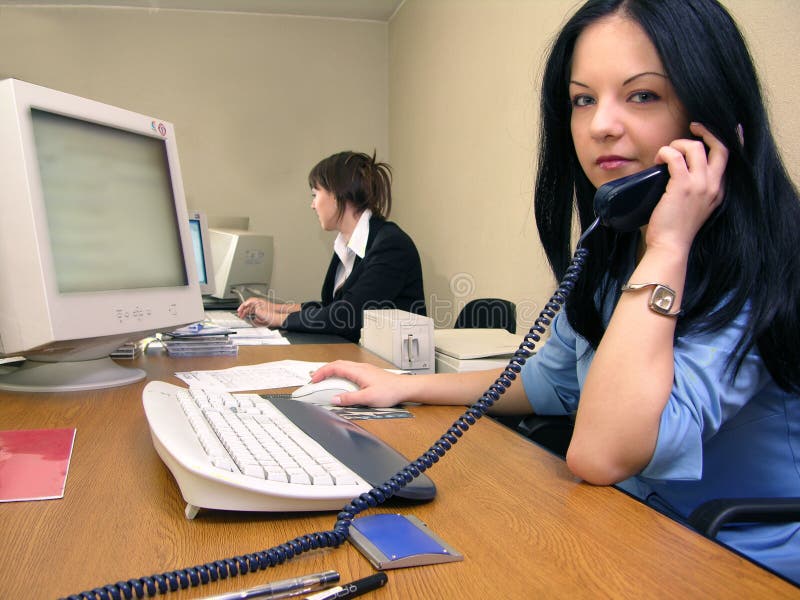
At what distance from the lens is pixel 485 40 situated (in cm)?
288

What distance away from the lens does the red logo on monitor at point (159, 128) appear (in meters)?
1.36

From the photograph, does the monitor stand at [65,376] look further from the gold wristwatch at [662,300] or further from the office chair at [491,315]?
the office chair at [491,315]

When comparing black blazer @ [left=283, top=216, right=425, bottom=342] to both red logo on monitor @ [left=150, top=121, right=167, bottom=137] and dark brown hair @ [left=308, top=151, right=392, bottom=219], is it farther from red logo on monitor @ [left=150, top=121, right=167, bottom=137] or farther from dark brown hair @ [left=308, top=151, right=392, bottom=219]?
red logo on monitor @ [left=150, top=121, right=167, bottom=137]

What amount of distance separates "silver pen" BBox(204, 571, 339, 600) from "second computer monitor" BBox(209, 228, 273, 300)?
2.60 meters

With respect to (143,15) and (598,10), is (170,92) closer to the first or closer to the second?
(143,15)

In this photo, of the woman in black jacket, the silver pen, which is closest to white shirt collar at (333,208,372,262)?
the woman in black jacket

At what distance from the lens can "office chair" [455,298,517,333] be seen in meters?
2.25

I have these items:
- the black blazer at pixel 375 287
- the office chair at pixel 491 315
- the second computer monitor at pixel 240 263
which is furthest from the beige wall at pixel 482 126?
the second computer monitor at pixel 240 263

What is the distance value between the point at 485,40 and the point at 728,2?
147 centimetres

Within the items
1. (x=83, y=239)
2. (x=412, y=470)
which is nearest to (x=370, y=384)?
(x=412, y=470)

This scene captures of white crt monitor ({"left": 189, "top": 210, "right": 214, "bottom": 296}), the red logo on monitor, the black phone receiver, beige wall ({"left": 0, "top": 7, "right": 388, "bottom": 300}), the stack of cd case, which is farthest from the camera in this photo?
beige wall ({"left": 0, "top": 7, "right": 388, "bottom": 300})

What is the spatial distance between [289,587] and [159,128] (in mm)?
1124

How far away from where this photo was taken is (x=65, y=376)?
122 centimetres

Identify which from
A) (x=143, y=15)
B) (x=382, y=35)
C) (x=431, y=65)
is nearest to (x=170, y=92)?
(x=143, y=15)
